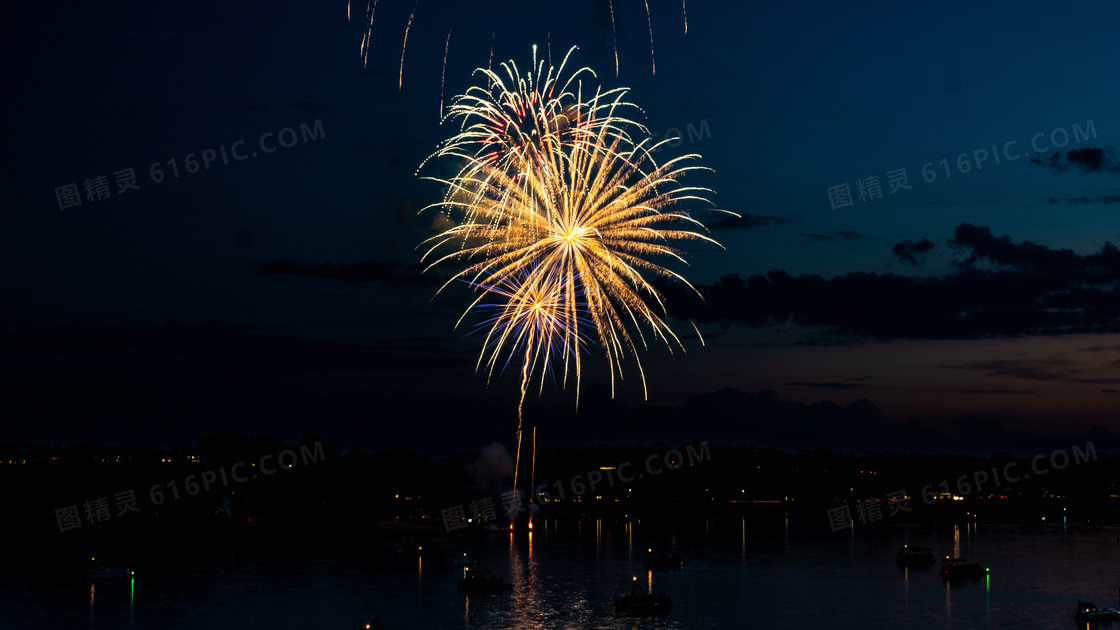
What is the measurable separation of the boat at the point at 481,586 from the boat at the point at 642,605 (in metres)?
15.2

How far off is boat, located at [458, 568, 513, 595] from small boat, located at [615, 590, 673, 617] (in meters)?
15.2

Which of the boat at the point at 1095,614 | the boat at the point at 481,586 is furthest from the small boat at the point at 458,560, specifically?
the boat at the point at 1095,614

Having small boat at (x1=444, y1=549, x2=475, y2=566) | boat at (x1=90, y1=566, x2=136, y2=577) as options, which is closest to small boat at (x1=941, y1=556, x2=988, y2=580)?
small boat at (x1=444, y1=549, x2=475, y2=566)

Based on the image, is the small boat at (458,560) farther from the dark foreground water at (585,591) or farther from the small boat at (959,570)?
the small boat at (959,570)

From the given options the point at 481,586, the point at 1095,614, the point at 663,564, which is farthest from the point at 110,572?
the point at 1095,614

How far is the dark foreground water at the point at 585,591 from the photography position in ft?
269

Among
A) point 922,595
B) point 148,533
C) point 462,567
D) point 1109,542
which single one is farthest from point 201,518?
point 1109,542

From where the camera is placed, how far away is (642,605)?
83188 mm

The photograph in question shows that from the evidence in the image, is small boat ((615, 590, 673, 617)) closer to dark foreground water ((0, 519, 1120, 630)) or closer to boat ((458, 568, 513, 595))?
dark foreground water ((0, 519, 1120, 630))

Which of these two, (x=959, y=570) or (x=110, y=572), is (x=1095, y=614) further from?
(x=110, y=572)

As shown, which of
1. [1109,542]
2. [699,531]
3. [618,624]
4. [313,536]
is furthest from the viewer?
[699,531]

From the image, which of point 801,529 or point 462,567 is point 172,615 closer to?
point 462,567

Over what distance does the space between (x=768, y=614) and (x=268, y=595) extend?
46.1 m

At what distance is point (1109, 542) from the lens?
15162cm
